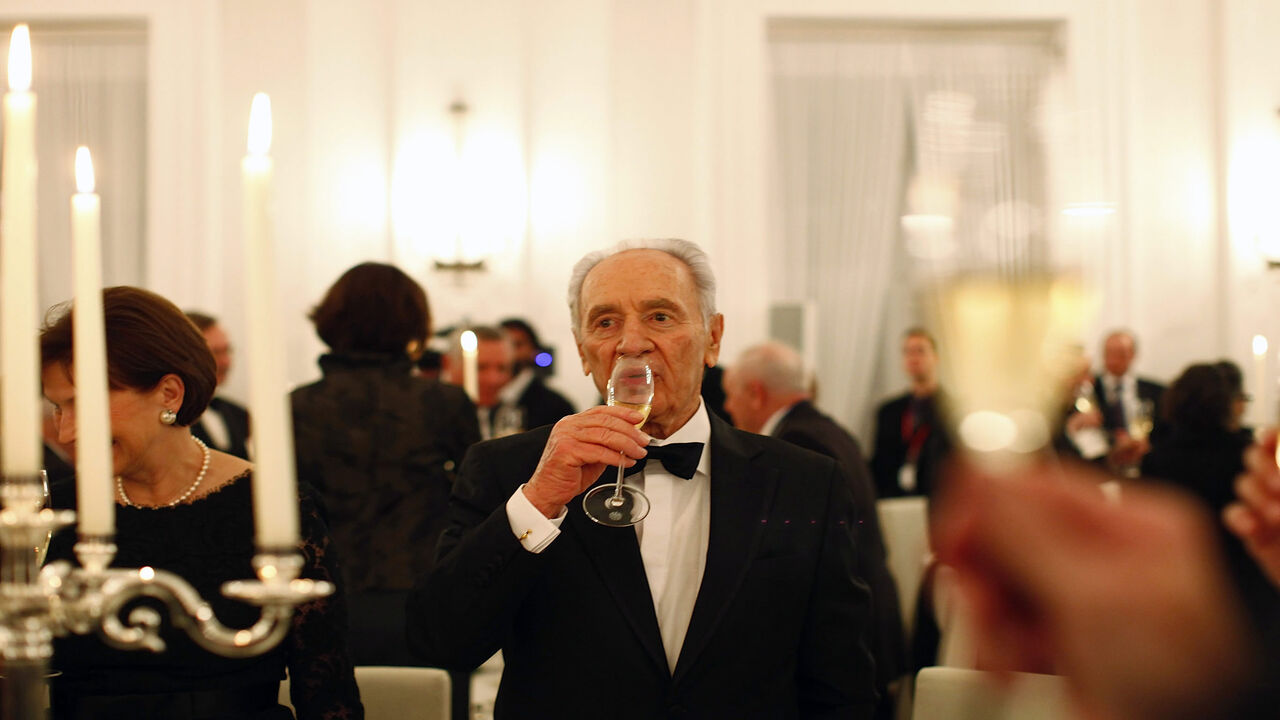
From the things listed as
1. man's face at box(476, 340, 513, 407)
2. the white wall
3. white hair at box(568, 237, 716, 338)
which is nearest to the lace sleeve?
white hair at box(568, 237, 716, 338)

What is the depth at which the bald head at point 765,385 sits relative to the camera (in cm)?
456

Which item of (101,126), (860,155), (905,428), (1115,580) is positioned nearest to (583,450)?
(1115,580)

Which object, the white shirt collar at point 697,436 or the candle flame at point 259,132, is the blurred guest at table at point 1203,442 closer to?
the white shirt collar at point 697,436

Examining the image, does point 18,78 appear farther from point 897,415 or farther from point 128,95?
point 128,95

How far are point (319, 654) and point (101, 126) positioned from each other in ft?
26.9

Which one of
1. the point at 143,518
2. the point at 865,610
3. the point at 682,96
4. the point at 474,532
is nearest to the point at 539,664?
the point at 474,532

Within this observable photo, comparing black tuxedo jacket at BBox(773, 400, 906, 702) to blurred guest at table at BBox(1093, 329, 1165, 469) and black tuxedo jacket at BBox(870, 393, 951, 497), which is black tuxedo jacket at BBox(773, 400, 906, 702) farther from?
blurred guest at table at BBox(1093, 329, 1165, 469)

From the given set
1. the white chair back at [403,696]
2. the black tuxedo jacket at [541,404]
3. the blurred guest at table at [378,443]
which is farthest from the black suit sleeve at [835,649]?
the black tuxedo jacket at [541,404]

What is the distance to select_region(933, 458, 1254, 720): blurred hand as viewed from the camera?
21.1 inches

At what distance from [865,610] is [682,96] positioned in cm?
717

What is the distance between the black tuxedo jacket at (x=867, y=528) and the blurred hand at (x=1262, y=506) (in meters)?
2.83

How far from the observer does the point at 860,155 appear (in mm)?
9836

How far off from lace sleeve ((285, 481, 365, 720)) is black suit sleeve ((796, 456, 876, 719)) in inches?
35.0

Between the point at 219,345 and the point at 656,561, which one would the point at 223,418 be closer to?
the point at 219,345
